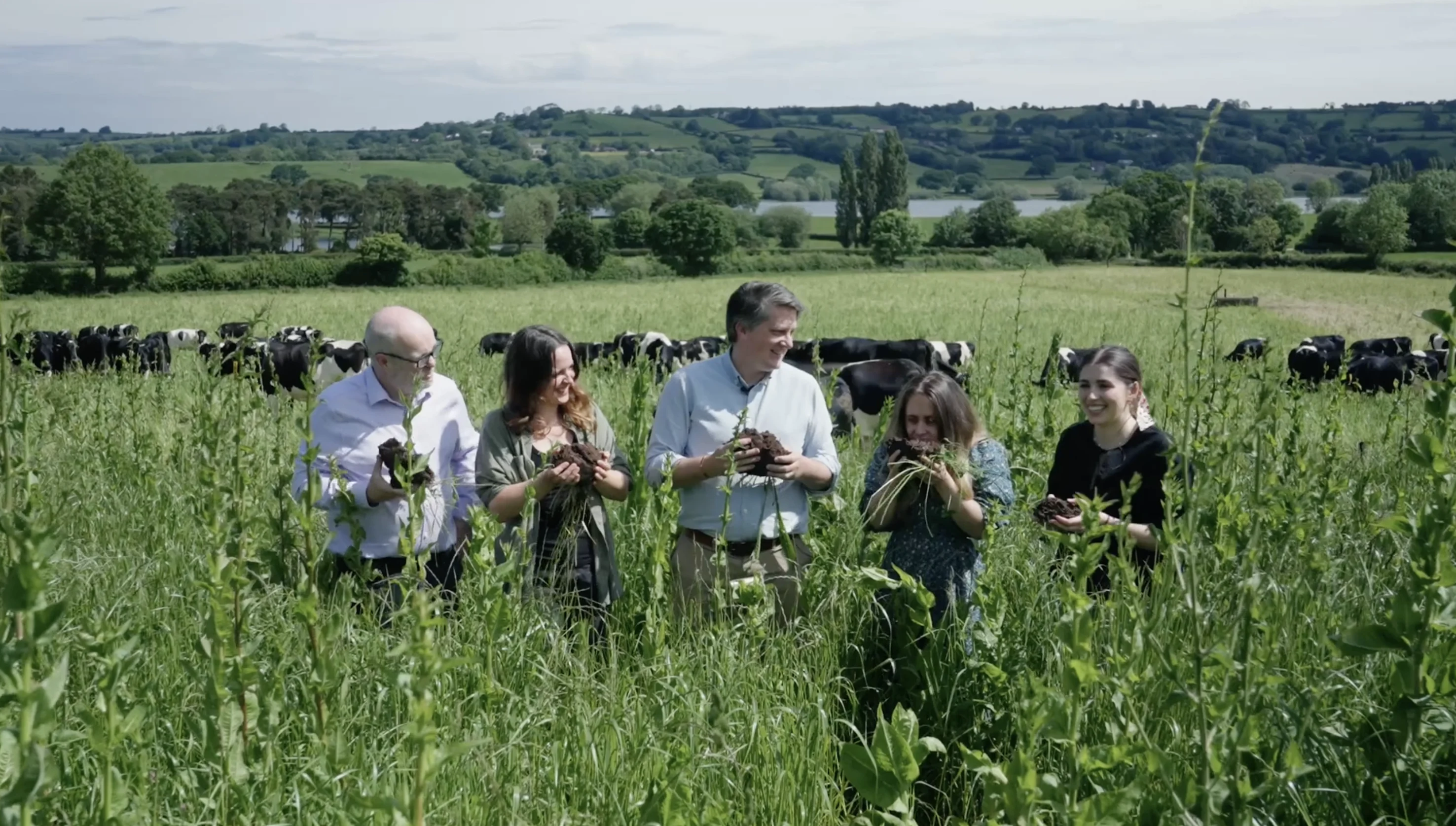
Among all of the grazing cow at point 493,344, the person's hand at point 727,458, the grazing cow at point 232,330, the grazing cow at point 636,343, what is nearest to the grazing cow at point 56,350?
the grazing cow at point 232,330

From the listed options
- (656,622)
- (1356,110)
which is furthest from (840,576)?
(1356,110)

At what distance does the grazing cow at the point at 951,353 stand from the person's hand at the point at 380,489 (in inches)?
434

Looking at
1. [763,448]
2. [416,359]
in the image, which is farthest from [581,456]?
[416,359]

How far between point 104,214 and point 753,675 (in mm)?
52017

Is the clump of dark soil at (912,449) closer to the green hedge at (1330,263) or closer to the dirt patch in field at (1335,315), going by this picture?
the dirt patch in field at (1335,315)

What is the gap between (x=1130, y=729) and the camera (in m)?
2.59

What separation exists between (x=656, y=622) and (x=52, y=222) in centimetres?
5440

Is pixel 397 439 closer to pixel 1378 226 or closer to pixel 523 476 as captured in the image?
pixel 523 476

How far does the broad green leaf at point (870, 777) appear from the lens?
7.91ft

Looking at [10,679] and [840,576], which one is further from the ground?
[10,679]

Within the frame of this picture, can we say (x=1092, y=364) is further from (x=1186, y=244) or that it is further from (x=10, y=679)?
(x=10, y=679)

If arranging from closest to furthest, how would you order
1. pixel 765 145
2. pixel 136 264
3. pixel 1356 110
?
pixel 136 264 < pixel 1356 110 < pixel 765 145

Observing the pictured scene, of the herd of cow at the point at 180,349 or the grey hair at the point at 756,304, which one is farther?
the herd of cow at the point at 180,349

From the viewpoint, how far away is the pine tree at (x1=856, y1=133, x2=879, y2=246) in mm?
88688
